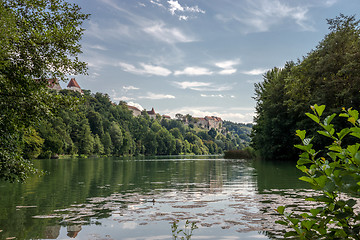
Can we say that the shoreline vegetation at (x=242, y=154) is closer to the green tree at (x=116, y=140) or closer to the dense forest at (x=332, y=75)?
the dense forest at (x=332, y=75)

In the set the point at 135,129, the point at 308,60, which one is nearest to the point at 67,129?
the point at 135,129

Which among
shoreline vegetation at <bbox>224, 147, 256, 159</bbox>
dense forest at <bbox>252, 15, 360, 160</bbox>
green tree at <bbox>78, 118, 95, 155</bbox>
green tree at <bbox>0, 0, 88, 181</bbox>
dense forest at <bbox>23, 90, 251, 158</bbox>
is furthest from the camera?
green tree at <bbox>78, 118, 95, 155</bbox>

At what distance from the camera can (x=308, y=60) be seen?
35.4 metres

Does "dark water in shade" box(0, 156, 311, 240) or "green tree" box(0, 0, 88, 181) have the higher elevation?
"green tree" box(0, 0, 88, 181)

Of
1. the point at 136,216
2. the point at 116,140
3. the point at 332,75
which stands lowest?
the point at 136,216

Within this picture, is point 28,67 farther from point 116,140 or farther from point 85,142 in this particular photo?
point 116,140

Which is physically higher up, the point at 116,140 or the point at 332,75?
the point at 332,75

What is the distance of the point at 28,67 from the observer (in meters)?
13.4

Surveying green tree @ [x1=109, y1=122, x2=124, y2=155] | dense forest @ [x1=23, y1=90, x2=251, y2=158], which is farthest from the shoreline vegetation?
green tree @ [x1=109, y1=122, x2=124, y2=155]

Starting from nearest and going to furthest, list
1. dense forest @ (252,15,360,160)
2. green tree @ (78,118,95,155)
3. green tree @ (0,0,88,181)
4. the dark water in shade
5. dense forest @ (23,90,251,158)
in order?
the dark water in shade → green tree @ (0,0,88,181) → dense forest @ (252,15,360,160) → dense forest @ (23,90,251,158) → green tree @ (78,118,95,155)

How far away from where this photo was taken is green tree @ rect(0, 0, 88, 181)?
12336 millimetres

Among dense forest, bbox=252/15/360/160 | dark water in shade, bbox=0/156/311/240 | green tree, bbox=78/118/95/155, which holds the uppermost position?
dense forest, bbox=252/15/360/160

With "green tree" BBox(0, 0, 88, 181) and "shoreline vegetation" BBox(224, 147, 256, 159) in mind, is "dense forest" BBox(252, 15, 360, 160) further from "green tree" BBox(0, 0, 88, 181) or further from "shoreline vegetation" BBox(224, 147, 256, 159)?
"shoreline vegetation" BBox(224, 147, 256, 159)

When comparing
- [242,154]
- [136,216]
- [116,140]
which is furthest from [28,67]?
[116,140]
